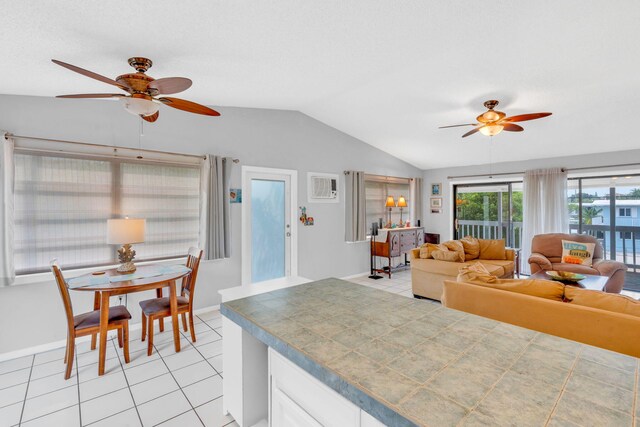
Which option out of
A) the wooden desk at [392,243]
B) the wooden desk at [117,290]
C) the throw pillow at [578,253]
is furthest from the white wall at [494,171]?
the wooden desk at [117,290]

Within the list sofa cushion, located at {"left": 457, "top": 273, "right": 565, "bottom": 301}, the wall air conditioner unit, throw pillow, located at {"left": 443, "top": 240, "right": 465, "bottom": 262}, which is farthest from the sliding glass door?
sofa cushion, located at {"left": 457, "top": 273, "right": 565, "bottom": 301}

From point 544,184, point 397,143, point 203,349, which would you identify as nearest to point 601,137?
point 544,184

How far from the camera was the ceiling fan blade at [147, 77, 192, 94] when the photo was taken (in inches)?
81.4

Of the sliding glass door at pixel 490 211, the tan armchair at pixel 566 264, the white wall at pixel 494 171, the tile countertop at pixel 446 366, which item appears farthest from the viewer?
the sliding glass door at pixel 490 211

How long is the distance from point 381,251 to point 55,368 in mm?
4757

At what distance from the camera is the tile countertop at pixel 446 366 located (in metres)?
0.76

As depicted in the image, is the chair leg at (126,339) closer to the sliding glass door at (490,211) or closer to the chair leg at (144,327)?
the chair leg at (144,327)

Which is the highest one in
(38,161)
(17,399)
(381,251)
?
(38,161)

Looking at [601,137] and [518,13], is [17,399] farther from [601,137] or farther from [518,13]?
[601,137]

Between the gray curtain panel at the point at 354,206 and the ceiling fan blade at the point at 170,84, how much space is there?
371 cm

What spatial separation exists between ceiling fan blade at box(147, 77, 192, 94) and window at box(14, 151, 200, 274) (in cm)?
161

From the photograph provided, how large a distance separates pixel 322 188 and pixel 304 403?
13.9ft

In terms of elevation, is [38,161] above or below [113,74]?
below

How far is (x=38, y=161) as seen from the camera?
298 cm
